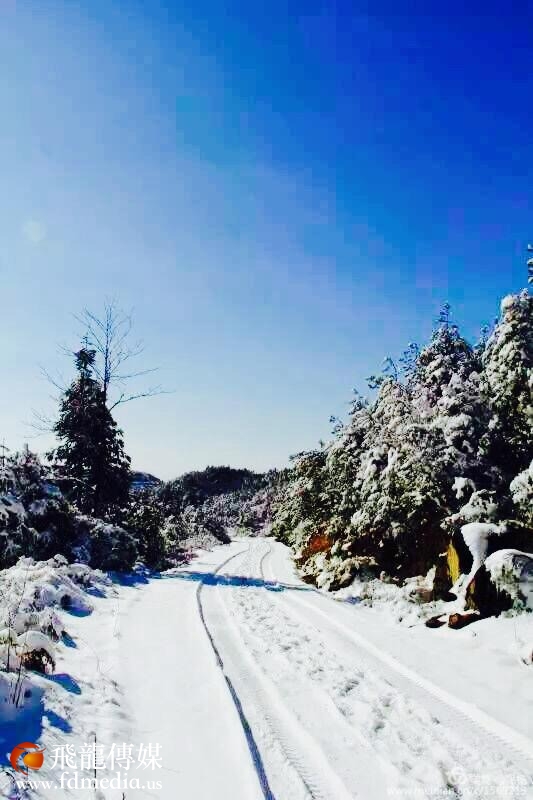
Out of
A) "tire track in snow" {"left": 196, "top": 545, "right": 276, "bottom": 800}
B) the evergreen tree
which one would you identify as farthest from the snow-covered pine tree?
the evergreen tree

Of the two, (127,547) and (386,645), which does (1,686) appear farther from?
(127,547)

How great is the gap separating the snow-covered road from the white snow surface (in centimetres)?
2

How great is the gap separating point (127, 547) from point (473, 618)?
1124 cm

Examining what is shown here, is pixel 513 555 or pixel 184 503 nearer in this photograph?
pixel 513 555

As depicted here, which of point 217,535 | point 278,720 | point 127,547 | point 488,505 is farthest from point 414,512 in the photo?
point 217,535

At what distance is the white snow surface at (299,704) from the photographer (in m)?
3.68

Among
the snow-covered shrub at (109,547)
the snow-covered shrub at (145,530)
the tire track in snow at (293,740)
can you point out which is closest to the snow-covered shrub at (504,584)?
the tire track in snow at (293,740)

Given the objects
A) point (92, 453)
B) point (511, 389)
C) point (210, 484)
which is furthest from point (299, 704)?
point (210, 484)

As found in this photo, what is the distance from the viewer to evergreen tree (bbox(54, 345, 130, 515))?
18.5m

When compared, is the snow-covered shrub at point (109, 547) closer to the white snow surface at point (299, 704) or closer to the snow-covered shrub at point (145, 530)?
the snow-covered shrub at point (145, 530)

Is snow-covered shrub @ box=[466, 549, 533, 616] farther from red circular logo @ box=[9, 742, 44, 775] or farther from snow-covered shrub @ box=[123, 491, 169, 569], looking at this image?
snow-covered shrub @ box=[123, 491, 169, 569]

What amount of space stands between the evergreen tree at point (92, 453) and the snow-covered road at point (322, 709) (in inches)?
422

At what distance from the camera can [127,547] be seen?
15055 mm

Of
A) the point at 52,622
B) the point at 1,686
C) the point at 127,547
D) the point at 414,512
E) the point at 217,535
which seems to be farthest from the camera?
the point at 217,535
